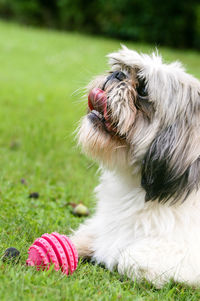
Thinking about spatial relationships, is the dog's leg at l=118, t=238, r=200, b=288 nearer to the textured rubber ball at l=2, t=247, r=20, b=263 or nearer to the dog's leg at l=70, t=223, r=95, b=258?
the dog's leg at l=70, t=223, r=95, b=258

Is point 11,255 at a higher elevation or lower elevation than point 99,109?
lower

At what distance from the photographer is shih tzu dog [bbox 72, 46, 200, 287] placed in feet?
8.82

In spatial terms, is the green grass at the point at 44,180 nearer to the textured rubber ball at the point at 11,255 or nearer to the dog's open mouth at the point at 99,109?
the textured rubber ball at the point at 11,255

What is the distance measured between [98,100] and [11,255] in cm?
101

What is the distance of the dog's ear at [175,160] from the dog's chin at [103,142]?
182 mm

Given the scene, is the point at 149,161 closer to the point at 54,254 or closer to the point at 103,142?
the point at 103,142

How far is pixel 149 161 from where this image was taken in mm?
2723

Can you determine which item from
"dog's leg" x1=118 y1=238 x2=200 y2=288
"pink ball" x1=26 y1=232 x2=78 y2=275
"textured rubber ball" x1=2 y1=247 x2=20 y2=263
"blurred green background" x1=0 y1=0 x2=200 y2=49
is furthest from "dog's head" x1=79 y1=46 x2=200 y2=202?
"blurred green background" x1=0 y1=0 x2=200 y2=49

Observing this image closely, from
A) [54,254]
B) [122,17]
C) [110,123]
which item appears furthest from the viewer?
[122,17]

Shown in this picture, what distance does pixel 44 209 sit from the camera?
13.5 feet

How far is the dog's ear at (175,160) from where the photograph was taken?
8.78 ft

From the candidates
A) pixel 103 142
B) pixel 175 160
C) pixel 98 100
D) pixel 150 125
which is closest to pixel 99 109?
pixel 98 100

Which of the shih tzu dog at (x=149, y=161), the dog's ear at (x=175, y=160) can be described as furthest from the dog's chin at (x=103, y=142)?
the dog's ear at (x=175, y=160)

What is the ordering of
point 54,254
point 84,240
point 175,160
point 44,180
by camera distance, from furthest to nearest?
point 44,180
point 84,240
point 175,160
point 54,254
